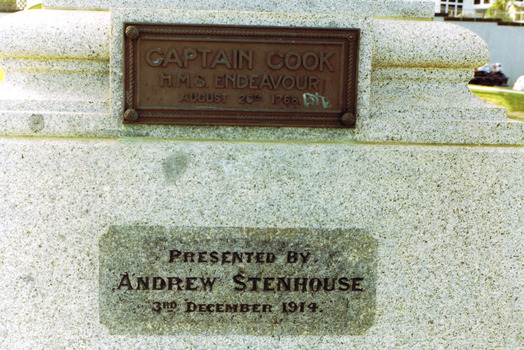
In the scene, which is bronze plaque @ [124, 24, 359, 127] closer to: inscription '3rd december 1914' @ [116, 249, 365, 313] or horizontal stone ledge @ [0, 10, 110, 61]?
horizontal stone ledge @ [0, 10, 110, 61]

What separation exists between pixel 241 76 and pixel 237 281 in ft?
3.53

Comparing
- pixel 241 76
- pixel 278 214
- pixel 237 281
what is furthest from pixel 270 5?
pixel 237 281

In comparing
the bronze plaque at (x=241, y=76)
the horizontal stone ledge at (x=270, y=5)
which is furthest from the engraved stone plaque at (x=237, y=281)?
the horizontal stone ledge at (x=270, y=5)

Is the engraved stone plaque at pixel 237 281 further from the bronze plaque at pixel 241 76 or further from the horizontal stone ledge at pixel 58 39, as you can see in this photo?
the horizontal stone ledge at pixel 58 39

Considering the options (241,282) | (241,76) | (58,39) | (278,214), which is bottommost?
(241,282)

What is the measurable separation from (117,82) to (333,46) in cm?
111

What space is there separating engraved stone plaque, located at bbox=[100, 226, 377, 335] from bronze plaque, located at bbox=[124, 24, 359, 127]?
23.9 inches

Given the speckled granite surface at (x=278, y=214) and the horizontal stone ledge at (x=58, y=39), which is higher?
the horizontal stone ledge at (x=58, y=39)

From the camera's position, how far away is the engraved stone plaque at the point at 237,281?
2662mm

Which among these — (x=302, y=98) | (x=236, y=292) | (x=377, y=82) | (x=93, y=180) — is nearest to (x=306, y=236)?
(x=236, y=292)

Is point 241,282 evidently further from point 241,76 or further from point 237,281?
point 241,76

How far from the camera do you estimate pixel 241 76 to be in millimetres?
2580

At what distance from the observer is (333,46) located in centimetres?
259

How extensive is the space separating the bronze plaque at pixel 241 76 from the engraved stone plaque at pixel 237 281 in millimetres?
607
